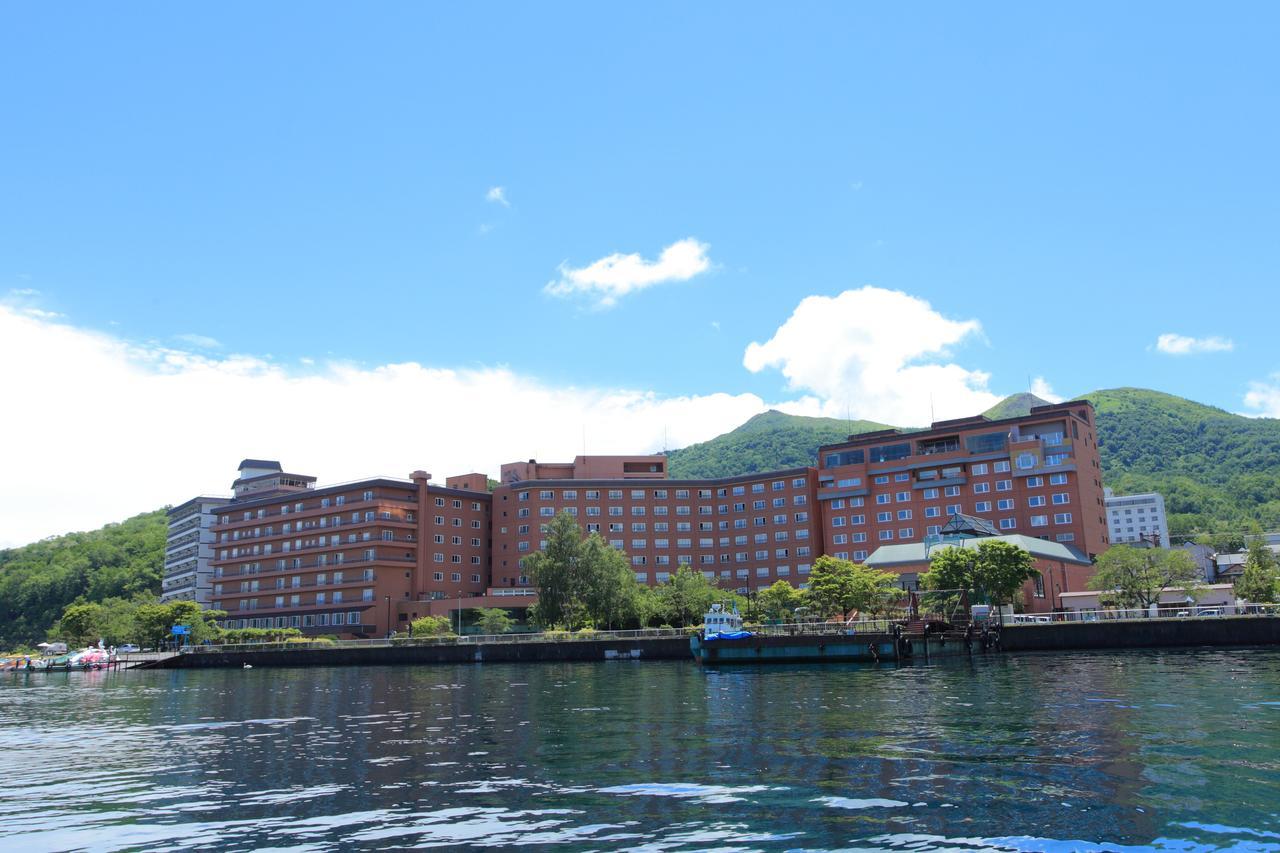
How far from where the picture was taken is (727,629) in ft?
292

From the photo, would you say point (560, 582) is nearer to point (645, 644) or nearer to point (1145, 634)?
point (645, 644)

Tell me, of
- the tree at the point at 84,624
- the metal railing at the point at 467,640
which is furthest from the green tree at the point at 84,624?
the metal railing at the point at 467,640

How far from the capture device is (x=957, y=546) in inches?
4360

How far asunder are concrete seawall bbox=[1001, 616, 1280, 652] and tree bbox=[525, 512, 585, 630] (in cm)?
5600

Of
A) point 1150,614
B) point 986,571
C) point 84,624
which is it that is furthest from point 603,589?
point 84,624

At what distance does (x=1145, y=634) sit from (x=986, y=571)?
16182mm

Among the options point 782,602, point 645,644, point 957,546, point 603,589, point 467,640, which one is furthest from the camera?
point 603,589

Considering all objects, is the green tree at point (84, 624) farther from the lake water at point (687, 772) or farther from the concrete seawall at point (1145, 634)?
the concrete seawall at point (1145, 634)

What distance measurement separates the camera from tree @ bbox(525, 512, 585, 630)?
412 feet

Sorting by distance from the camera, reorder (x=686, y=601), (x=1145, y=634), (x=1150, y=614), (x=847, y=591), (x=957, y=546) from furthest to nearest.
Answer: (x=686, y=601), (x=957, y=546), (x=847, y=591), (x=1150, y=614), (x=1145, y=634)

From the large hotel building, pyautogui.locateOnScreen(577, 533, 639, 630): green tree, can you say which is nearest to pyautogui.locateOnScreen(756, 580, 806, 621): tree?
pyautogui.locateOnScreen(577, 533, 639, 630): green tree

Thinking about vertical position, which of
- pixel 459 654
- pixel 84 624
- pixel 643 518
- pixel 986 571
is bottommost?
pixel 459 654

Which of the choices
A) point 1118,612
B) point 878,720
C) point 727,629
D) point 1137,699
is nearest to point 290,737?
point 878,720

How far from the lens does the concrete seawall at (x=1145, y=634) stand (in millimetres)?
83812
